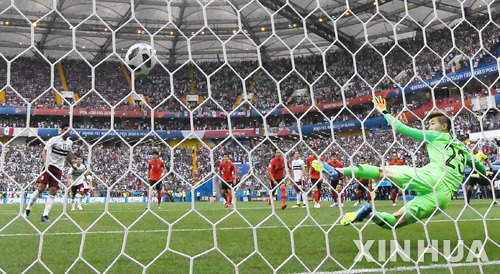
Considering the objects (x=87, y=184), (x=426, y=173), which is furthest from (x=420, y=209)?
(x=87, y=184)

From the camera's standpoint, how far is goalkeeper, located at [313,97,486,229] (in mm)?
3053

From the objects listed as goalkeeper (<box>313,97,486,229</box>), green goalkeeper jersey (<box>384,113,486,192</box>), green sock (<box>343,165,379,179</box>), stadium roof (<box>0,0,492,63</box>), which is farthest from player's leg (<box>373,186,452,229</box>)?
stadium roof (<box>0,0,492,63</box>)

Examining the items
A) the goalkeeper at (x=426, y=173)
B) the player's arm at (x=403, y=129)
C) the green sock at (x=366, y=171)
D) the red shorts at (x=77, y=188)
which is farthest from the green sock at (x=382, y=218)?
the red shorts at (x=77, y=188)

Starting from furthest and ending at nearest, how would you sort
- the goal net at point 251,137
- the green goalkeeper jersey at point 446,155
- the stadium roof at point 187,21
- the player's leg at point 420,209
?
1. the stadium roof at point 187,21
2. the green goalkeeper jersey at point 446,155
3. the player's leg at point 420,209
4. the goal net at point 251,137

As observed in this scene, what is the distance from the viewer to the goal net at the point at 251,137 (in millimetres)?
2605

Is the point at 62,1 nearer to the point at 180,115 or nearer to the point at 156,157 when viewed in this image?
the point at 180,115

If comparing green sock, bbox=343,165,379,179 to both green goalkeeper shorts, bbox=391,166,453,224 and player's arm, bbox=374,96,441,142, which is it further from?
player's arm, bbox=374,96,441,142

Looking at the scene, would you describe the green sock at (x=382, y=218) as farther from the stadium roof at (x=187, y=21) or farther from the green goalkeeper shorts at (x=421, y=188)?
the stadium roof at (x=187, y=21)

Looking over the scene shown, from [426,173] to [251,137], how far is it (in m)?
3.74

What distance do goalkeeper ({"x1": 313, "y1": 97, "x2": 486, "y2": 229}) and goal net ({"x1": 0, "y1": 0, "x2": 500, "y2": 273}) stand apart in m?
0.03

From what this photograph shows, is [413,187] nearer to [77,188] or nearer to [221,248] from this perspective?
[221,248]

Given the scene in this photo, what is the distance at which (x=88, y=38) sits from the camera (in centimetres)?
2781

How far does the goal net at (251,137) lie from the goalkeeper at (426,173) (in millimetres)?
31

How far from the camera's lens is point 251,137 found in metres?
6.57
